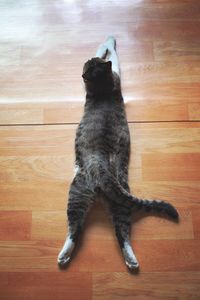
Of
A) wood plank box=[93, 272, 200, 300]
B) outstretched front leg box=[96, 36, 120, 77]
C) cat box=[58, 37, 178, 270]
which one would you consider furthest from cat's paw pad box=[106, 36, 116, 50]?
wood plank box=[93, 272, 200, 300]

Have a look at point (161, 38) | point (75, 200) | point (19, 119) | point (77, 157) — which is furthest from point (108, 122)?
point (161, 38)

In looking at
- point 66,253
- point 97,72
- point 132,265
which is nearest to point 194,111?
point 97,72

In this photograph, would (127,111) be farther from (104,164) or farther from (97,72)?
(104,164)

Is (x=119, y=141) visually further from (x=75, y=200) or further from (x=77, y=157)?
(x=75, y=200)

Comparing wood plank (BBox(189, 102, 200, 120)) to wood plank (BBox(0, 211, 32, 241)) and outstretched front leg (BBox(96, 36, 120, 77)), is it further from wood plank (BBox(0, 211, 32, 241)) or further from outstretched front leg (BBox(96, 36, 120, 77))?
wood plank (BBox(0, 211, 32, 241))

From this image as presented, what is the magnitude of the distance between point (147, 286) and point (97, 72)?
0.98m

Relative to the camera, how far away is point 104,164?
4.60 ft

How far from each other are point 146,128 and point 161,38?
0.59 metres

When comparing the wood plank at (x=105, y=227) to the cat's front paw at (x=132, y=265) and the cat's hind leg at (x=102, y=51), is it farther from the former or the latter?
the cat's hind leg at (x=102, y=51)

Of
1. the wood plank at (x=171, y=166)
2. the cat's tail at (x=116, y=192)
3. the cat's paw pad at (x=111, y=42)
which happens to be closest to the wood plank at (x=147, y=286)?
the cat's tail at (x=116, y=192)

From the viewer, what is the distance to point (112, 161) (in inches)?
56.8

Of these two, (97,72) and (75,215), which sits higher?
(97,72)

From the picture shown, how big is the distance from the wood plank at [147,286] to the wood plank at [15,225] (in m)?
0.37

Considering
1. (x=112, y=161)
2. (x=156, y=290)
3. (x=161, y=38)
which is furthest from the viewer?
(x=161, y=38)
